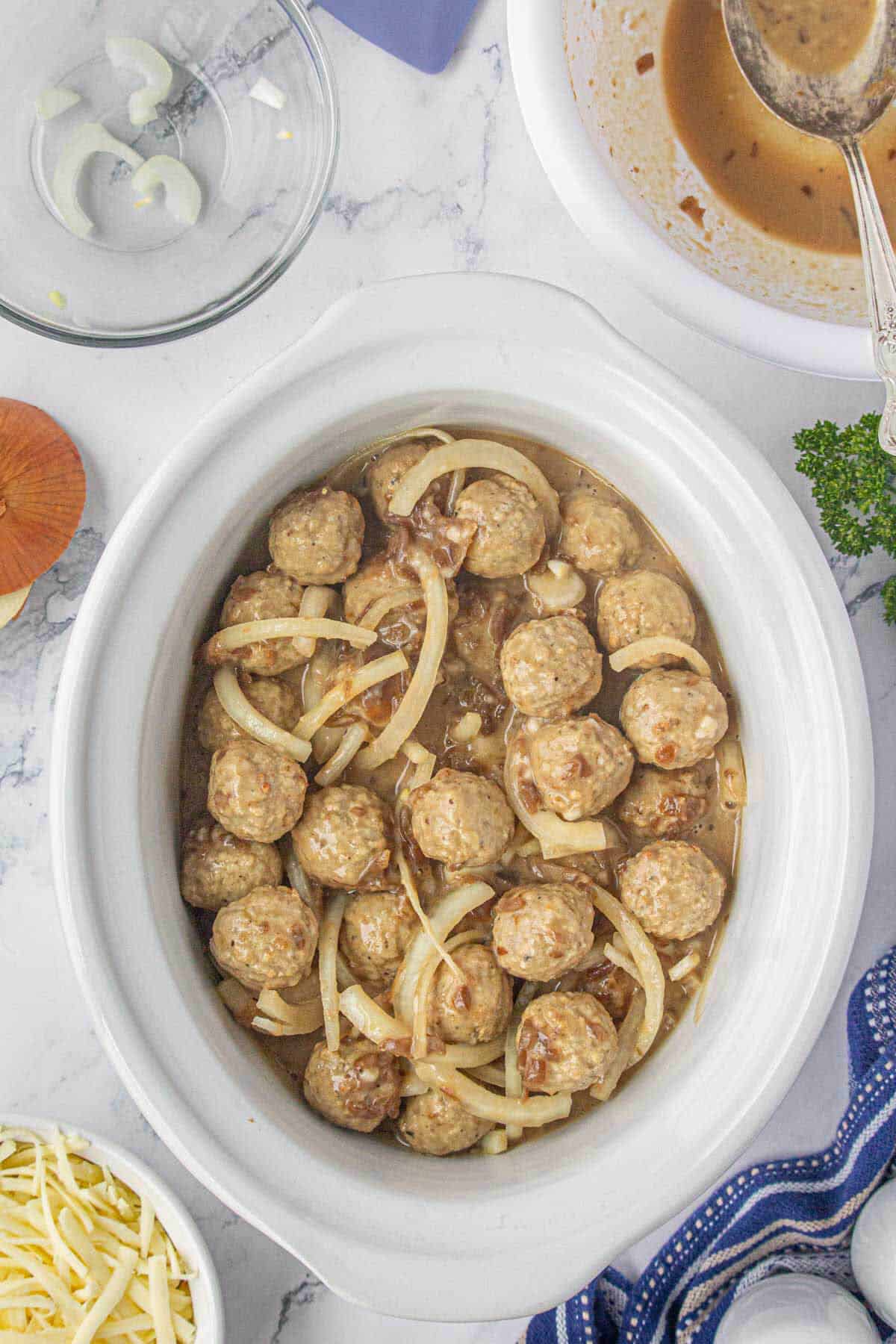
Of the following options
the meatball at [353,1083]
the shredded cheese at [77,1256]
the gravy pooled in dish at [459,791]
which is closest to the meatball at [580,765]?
the gravy pooled in dish at [459,791]

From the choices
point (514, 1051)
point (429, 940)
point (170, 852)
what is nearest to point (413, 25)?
point (170, 852)

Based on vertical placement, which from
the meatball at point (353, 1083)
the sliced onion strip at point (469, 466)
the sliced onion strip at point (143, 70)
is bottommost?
the meatball at point (353, 1083)

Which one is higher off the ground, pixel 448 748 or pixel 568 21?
pixel 568 21

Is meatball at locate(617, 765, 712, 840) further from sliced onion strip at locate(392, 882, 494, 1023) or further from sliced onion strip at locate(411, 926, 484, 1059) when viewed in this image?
sliced onion strip at locate(411, 926, 484, 1059)

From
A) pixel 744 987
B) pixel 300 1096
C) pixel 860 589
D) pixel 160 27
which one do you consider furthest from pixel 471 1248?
pixel 160 27

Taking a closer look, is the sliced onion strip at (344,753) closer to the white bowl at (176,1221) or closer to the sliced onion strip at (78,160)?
the white bowl at (176,1221)

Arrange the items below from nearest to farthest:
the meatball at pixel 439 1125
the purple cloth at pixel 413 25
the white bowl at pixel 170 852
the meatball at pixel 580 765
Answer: the white bowl at pixel 170 852 < the meatball at pixel 580 765 < the meatball at pixel 439 1125 < the purple cloth at pixel 413 25

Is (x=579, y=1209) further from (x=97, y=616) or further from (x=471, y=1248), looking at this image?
(x=97, y=616)
